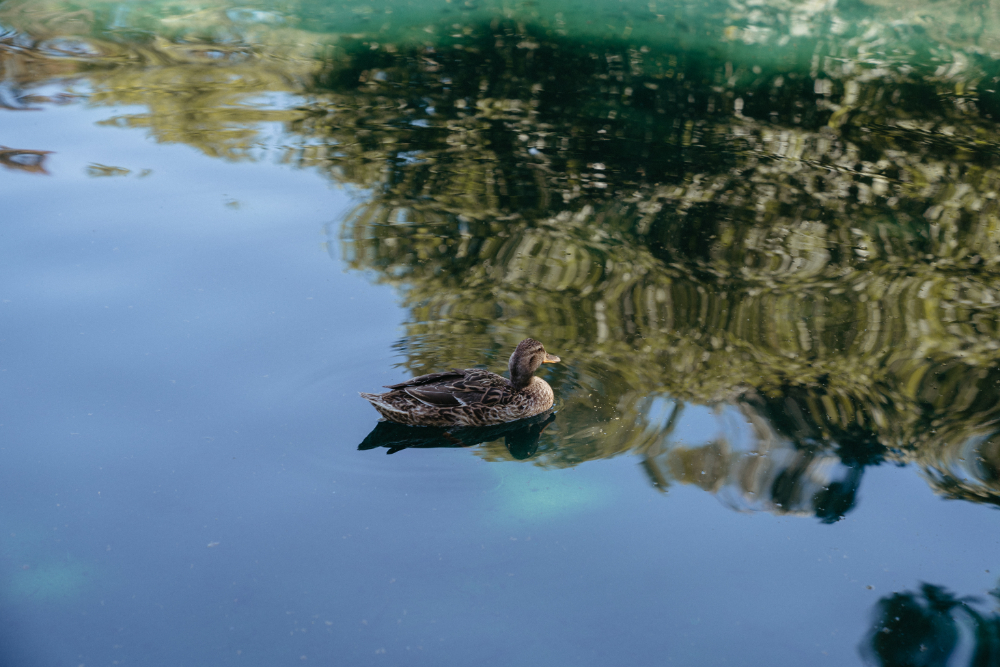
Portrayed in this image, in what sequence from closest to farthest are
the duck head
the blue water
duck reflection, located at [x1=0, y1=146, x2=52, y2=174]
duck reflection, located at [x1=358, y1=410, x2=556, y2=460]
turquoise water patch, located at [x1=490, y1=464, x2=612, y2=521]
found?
the blue water < turquoise water patch, located at [x1=490, y1=464, x2=612, y2=521] < duck reflection, located at [x1=358, y1=410, x2=556, y2=460] < the duck head < duck reflection, located at [x1=0, y1=146, x2=52, y2=174]

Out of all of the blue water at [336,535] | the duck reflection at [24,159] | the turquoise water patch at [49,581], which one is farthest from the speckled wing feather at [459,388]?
the duck reflection at [24,159]

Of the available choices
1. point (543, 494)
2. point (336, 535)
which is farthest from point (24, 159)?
point (543, 494)

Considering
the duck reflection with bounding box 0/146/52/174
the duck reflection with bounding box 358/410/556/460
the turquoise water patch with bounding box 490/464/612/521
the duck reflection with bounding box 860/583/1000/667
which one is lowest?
the duck reflection with bounding box 860/583/1000/667

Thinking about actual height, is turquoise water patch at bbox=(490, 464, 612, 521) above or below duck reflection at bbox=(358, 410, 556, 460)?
below

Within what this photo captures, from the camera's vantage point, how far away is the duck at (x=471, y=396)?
16.6ft

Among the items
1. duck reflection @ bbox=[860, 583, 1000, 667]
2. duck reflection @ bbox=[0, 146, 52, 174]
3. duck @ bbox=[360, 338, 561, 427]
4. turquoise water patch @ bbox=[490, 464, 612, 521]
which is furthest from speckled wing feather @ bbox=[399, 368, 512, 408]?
duck reflection @ bbox=[0, 146, 52, 174]

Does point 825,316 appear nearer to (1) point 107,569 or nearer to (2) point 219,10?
(1) point 107,569

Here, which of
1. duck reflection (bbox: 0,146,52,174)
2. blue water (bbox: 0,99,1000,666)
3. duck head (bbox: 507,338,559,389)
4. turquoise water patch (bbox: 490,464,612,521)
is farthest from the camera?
duck reflection (bbox: 0,146,52,174)

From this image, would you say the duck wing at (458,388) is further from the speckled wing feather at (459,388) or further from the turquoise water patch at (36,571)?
the turquoise water patch at (36,571)

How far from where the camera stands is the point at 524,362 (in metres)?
5.30

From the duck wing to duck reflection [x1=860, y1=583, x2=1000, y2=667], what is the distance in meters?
2.20

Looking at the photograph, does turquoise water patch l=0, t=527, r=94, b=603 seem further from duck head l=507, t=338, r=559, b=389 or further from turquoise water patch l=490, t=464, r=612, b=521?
duck head l=507, t=338, r=559, b=389

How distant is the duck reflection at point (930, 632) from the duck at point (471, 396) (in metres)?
2.08

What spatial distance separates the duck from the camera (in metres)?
5.05
